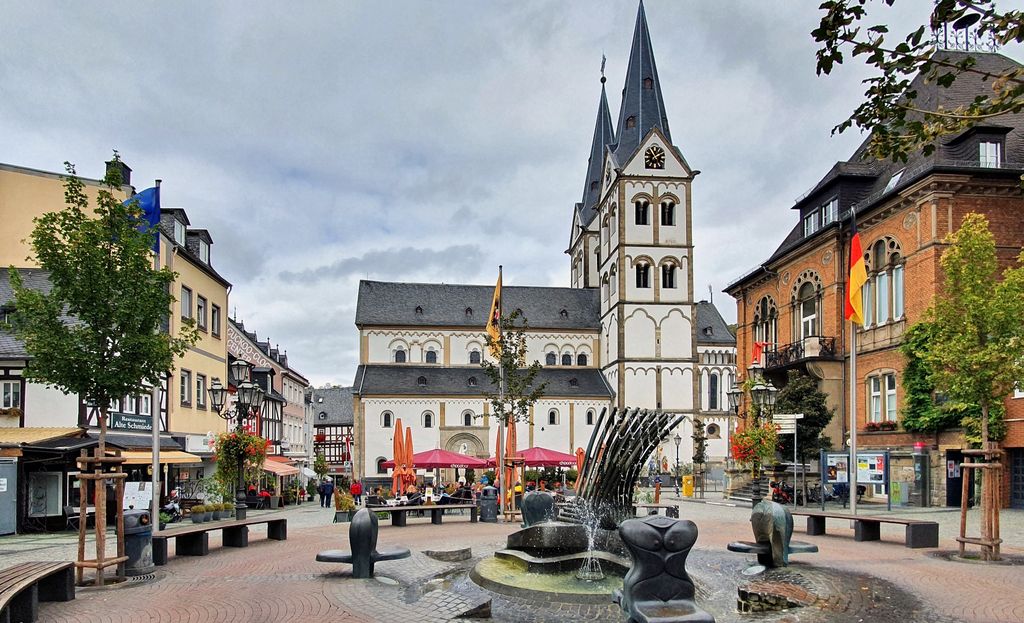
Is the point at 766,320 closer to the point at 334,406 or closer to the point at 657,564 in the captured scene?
the point at 657,564

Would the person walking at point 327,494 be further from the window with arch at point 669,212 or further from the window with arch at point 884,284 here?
the window with arch at point 669,212

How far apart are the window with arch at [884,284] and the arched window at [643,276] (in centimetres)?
3275

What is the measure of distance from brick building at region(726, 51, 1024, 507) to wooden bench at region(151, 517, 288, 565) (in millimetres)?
21250

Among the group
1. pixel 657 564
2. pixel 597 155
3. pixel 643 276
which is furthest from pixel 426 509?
pixel 597 155

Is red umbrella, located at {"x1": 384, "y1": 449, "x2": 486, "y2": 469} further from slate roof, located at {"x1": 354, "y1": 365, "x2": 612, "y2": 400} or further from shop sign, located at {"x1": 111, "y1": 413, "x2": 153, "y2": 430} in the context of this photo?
slate roof, located at {"x1": 354, "y1": 365, "x2": 612, "y2": 400}

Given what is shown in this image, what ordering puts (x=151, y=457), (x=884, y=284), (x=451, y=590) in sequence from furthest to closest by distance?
(x=884, y=284)
(x=151, y=457)
(x=451, y=590)

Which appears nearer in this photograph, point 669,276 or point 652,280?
point 652,280

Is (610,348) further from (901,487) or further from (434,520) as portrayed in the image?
(434,520)

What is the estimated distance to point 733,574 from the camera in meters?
12.6

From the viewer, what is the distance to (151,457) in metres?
25.4

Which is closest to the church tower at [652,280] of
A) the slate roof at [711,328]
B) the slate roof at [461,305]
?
the slate roof at [461,305]

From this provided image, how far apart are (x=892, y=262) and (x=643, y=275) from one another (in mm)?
34782

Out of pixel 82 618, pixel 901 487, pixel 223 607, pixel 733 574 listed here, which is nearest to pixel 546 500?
pixel 733 574

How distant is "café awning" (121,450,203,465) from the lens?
→ 24922mm
